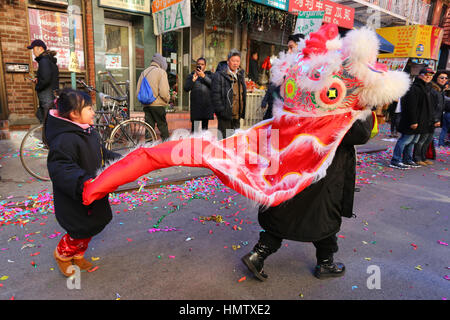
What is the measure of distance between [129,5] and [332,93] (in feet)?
27.7

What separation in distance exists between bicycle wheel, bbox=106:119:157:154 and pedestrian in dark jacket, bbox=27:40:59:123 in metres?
1.63

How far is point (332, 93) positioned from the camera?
209 cm

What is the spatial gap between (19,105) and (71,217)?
7.03 metres

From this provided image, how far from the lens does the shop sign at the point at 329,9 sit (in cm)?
1104

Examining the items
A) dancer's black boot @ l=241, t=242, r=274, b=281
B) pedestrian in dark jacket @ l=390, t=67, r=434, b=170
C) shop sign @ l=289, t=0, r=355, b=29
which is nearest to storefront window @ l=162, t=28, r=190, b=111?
shop sign @ l=289, t=0, r=355, b=29

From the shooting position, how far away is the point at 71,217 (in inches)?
89.3

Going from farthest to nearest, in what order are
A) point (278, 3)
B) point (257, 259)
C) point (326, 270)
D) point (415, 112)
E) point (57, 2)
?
point (278, 3), point (57, 2), point (415, 112), point (326, 270), point (257, 259)

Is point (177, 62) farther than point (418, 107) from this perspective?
Yes

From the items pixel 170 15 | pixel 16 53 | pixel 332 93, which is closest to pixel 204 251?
pixel 332 93

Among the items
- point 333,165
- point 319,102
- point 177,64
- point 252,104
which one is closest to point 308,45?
point 319,102

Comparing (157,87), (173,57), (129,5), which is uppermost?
(129,5)

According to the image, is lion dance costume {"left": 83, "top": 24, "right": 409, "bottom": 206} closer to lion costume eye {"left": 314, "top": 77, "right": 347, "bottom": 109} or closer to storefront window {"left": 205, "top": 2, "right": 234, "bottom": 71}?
lion costume eye {"left": 314, "top": 77, "right": 347, "bottom": 109}

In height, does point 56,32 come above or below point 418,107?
above

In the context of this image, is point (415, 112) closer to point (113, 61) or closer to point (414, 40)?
point (113, 61)
